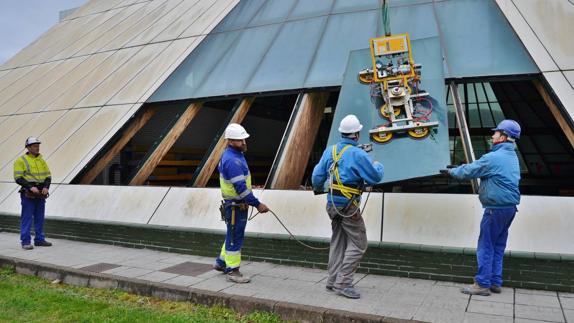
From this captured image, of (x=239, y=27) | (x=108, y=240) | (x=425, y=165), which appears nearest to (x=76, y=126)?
(x=108, y=240)

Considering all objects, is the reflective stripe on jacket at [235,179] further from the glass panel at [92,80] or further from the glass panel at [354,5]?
the glass panel at [92,80]

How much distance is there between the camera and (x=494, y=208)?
431cm

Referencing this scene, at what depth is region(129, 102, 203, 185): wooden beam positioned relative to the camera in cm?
734

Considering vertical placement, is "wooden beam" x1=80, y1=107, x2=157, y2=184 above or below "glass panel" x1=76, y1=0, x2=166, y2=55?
below

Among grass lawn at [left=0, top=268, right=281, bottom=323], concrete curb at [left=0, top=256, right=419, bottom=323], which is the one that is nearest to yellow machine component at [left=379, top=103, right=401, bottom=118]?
concrete curb at [left=0, top=256, right=419, bottom=323]

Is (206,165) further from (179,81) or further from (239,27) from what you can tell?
(239,27)

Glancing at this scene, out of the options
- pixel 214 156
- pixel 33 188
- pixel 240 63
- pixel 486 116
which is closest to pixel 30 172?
pixel 33 188

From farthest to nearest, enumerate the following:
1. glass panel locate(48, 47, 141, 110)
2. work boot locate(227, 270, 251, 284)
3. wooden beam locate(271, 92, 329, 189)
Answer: glass panel locate(48, 47, 141, 110), wooden beam locate(271, 92, 329, 189), work boot locate(227, 270, 251, 284)

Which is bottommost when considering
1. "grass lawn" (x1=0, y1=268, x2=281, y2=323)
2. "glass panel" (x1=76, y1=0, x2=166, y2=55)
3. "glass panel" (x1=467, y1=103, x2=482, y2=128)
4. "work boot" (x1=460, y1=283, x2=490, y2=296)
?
"grass lawn" (x1=0, y1=268, x2=281, y2=323)

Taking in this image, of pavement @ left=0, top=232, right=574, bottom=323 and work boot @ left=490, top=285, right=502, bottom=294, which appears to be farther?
work boot @ left=490, top=285, right=502, bottom=294

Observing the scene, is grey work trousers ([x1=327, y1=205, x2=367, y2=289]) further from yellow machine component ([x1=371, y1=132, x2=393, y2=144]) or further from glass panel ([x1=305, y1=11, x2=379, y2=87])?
glass panel ([x1=305, y1=11, x2=379, y2=87])

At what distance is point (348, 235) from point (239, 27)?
Result: 19.1 ft

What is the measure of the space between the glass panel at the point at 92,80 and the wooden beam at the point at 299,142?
16.2 ft

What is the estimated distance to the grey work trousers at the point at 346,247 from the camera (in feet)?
14.2
